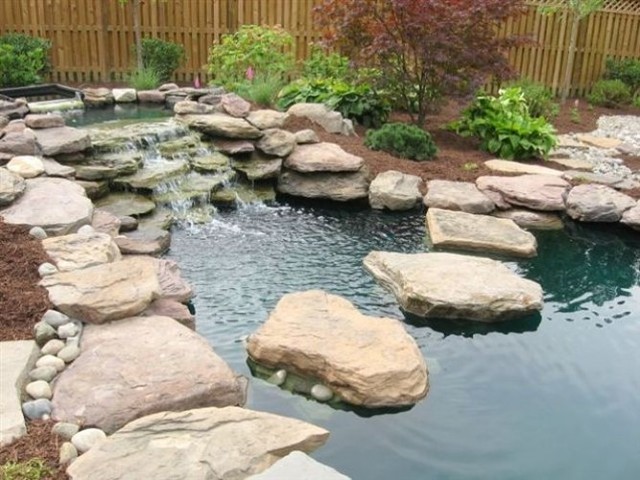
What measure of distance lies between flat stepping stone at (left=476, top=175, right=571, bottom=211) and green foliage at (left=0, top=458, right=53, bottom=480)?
501cm

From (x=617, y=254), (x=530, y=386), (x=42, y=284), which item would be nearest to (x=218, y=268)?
(x=42, y=284)

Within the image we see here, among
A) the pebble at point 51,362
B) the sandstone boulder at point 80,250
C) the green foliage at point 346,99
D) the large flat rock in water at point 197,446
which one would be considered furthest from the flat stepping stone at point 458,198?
the pebble at point 51,362

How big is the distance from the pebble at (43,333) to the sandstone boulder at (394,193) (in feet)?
12.6

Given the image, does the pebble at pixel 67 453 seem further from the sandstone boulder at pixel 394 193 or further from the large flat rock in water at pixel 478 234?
→ the sandstone boulder at pixel 394 193

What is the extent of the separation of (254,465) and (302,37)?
34.2 feet

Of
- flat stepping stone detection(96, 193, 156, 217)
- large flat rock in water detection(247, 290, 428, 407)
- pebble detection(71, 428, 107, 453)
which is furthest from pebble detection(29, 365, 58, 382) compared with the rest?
flat stepping stone detection(96, 193, 156, 217)

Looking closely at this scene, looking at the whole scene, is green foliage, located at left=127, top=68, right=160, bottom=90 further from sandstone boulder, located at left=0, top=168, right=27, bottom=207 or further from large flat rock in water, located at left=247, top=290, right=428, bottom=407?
large flat rock in water, located at left=247, top=290, right=428, bottom=407

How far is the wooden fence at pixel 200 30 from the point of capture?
11.2 metres

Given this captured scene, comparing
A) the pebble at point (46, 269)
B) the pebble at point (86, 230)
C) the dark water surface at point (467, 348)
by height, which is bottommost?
the dark water surface at point (467, 348)

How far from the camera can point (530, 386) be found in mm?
3715

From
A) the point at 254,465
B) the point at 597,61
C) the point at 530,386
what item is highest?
the point at 597,61

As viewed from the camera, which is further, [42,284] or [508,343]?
[508,343]

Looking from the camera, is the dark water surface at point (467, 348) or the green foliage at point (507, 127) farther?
the green foliage at point (507, 127)

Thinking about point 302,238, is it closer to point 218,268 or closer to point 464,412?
point 218,268
